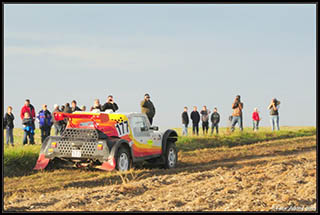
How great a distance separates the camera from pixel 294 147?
858 inches

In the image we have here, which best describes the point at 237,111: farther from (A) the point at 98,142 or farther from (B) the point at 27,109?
A: (A) the point at 98,142

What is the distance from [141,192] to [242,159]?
8.05m

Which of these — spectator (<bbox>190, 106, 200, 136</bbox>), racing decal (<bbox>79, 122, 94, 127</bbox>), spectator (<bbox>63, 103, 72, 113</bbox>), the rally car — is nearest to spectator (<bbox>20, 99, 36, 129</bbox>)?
spectator (<bbox>63, 103, 72, 113</bbox>)

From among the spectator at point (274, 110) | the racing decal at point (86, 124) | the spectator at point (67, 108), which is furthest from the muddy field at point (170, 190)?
the spectator at point (274, 110)

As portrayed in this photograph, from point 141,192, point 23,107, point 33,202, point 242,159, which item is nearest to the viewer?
point 33,202

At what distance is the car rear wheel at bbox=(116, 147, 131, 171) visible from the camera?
13.0 m

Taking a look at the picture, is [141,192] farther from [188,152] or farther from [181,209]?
[188,152]

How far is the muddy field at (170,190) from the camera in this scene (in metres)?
8.80

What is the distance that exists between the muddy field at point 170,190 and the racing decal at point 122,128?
116 cm

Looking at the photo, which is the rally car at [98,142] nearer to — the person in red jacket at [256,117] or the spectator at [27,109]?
the spectator at [27,109]

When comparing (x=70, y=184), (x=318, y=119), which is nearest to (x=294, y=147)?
(x=318, y=119)

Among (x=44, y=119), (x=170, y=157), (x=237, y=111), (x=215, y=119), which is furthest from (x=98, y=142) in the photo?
(x=215, y=119)

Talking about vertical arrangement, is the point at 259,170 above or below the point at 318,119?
below

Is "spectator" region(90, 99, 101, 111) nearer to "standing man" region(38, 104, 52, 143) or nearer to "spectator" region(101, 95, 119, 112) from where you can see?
"spectator" region(101, 95, 119, 112)
